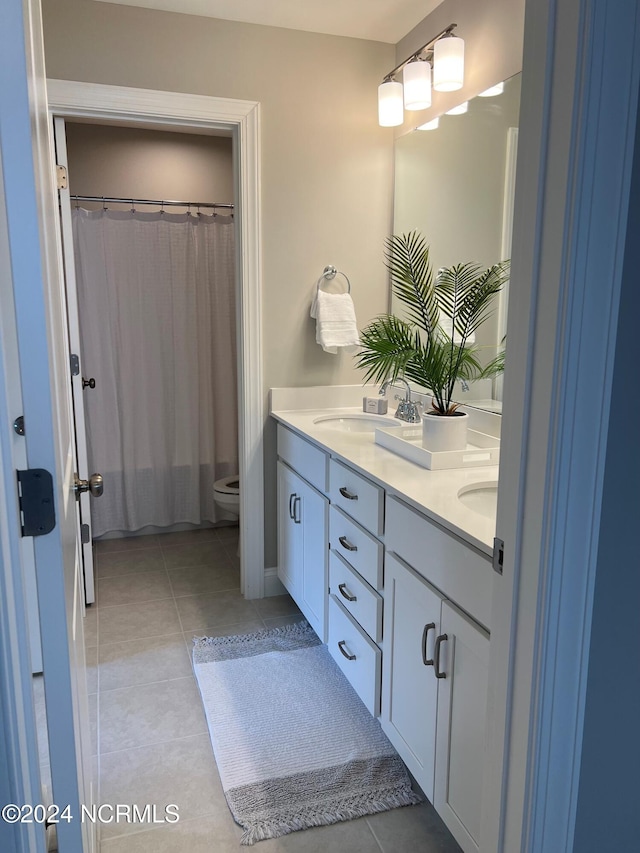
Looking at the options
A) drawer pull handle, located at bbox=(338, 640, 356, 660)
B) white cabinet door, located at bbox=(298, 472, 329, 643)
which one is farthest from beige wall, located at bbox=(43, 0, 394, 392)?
drawer pull handle, located at bbox=(338, 640, 356, 660)

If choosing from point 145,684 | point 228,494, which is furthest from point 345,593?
point 228,494

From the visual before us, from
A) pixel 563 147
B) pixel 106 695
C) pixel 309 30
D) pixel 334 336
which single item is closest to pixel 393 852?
pixel 106 695

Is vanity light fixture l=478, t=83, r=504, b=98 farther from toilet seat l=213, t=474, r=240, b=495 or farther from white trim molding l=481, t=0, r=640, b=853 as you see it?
toilet seat l=213, t=474, r=240, b=495

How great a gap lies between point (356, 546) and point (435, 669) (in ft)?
1.85

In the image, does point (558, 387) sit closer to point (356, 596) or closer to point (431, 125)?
point (356, 596)

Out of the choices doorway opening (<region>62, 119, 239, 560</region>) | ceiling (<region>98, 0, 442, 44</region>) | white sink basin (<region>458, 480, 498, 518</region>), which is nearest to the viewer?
white sink basin (<region>458, 480, 498, 518</region>)

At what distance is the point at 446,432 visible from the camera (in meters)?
1.93

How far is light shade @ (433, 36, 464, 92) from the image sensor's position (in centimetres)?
222

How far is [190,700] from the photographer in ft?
7.25

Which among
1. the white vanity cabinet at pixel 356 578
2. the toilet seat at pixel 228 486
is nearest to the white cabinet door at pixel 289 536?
the white vanity cabinet at pixel 356 578

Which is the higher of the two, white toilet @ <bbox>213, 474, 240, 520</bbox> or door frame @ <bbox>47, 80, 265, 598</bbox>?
door frame @ <bbox>47, 80, 265, 598</bbox>

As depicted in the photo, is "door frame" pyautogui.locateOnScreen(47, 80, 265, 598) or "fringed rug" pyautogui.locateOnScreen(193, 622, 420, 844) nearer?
"fringed rug" pyautogui.locateOnScreen(193, 622, 420, 844)

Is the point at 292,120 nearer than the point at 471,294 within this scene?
No

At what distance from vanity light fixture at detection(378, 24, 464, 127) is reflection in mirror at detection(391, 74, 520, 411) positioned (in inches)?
4.2
